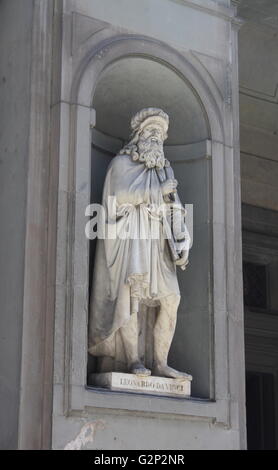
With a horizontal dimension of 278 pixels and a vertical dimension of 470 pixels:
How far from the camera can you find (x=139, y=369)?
13102 millimetres

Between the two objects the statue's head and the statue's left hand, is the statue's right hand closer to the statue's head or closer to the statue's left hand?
the statue's head

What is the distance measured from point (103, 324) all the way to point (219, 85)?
319cm

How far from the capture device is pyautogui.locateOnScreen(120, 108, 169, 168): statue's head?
1382 cm

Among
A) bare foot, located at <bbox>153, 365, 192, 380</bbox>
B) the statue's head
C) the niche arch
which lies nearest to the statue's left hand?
the niche arch

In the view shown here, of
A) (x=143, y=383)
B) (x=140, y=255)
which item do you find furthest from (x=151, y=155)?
(x=143, y=383)

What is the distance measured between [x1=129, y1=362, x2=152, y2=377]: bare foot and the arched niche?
84 cm

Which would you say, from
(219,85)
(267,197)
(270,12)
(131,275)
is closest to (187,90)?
(219,85)

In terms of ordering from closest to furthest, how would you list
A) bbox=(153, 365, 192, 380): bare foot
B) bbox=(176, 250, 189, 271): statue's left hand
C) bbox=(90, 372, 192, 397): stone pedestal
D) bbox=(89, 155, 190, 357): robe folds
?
1. bbox=(90, 372, 192, 397): stone pedestal
2. bbox=(89, 155, 190, 357): robe folds
3. bbox=(153, 365, 192, 380): bare foot
4. bbox=(176, 250, 189, 271): statue's left hand

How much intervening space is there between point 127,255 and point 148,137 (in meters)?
1.40

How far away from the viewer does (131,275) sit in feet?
43.1

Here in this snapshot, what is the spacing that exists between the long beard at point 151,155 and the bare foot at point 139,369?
2103mm

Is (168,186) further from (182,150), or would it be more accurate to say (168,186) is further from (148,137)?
(182,150)
